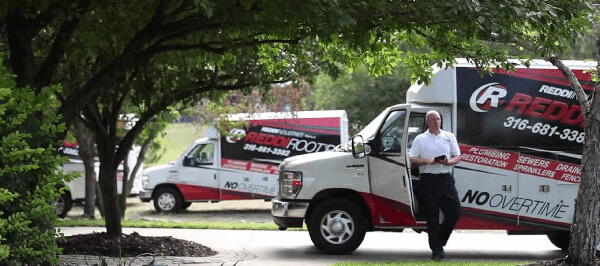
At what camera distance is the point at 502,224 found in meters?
13.9

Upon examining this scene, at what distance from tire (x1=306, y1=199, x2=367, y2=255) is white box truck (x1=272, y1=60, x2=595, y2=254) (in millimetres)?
14

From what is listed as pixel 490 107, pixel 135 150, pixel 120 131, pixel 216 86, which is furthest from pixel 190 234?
pixel 135 150

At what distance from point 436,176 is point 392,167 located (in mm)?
1013

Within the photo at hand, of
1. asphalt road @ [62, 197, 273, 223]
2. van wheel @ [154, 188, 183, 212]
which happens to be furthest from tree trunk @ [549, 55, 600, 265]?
van wheel @ [154, 188, 183, 212]

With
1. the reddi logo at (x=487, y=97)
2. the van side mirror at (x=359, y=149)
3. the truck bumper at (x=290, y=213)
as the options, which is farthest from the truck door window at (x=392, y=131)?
the truck bumper at (x=290, y=213)

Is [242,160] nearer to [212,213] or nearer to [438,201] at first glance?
[212,213]

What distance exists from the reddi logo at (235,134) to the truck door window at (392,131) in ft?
43.4

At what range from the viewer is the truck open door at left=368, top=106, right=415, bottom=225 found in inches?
530

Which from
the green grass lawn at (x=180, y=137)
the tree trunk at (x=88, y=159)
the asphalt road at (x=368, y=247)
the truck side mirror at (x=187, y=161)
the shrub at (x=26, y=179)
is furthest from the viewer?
the green grass lawn at (x=180, y=137)

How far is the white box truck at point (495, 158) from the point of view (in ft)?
45.3

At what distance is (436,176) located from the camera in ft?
41.4

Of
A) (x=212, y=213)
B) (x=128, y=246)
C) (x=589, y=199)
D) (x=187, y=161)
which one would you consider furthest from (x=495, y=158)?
(x=212, y=213)

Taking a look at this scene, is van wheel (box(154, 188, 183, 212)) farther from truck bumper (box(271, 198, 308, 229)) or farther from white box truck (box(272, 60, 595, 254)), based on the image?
white box truck (box(272, 60, 595, 254))

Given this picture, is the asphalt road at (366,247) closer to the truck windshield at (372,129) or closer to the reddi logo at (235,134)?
the truck windshield at (372,129)
